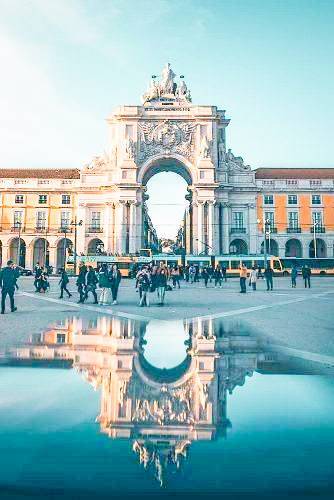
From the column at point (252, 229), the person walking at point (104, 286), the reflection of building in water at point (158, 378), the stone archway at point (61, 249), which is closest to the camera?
the reflection of building in water at point (158, 378)

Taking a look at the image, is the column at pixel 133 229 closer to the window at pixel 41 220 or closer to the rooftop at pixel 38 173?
the rooftop at pixel 38 173

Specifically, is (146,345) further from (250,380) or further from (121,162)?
(121,162)

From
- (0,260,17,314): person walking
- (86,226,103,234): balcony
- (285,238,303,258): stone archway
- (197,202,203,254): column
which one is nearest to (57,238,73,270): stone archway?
(86,226,103,234): balcony

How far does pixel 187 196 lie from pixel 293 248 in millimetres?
16436

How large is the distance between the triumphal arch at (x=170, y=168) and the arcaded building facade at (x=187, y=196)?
126 mm

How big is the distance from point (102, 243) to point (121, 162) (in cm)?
1093

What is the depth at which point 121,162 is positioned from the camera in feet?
146

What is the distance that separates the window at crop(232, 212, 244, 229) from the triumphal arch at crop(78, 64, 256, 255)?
830 mm

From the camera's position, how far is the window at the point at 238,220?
4675 cm

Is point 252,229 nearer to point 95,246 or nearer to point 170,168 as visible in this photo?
point 170,168

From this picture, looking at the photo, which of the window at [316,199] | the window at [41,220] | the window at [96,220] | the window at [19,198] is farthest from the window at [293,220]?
the window at [19,198]

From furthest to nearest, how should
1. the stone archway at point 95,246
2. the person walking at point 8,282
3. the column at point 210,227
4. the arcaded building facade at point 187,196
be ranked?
the stone archway at point 95,246 → the arcaded building facade at point 187,196 → the column at point 210,227 → the person walking at point 8,282

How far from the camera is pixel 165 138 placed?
4509cm

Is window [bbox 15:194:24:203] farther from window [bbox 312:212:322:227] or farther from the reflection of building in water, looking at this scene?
the reflection of building in water
